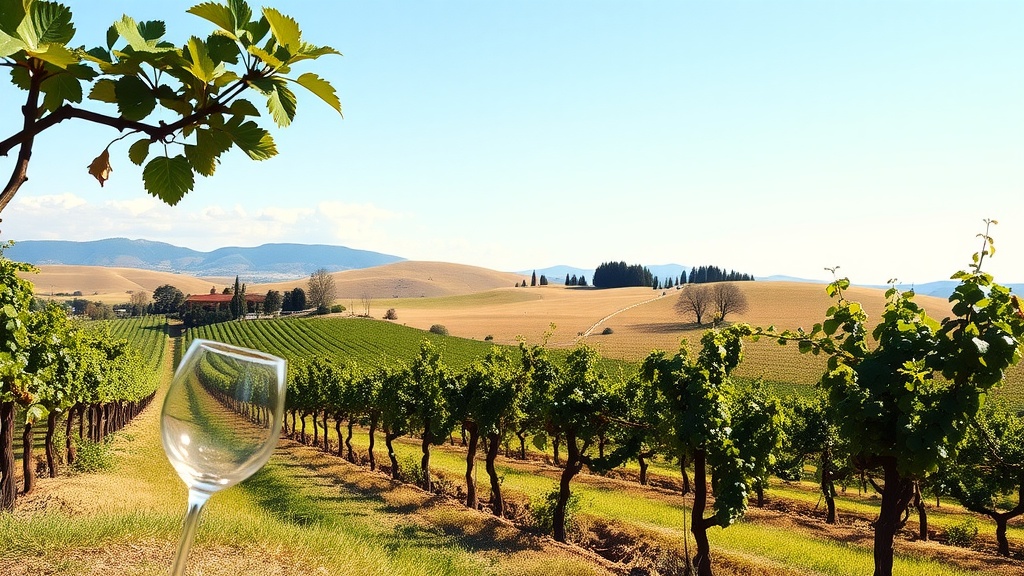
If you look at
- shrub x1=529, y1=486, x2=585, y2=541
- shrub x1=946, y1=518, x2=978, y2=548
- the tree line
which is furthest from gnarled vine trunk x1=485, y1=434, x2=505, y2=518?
the tree line

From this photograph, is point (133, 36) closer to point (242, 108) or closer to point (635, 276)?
point (242, 108)

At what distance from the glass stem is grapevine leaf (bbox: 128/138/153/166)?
0.97 meters

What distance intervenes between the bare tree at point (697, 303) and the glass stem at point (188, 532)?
9450 centimetres

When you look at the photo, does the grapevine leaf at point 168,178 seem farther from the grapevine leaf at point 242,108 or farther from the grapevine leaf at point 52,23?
the grapevine leaf at point 52,23

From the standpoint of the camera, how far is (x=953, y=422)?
203 inches

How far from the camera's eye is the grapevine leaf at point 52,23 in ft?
4.62

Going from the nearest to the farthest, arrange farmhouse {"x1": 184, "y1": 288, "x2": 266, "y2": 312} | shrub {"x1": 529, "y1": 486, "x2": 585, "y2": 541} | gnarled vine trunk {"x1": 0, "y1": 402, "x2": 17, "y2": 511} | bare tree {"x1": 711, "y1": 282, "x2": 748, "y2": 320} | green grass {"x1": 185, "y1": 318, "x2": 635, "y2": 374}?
gnarled vine trunk {"x1": 0, "y1": 402, "x2": 17, "y2": 511} → shrub {"x1": 529, "y1": 486, "x2": 585, "y2": 541} → green grass {"x1": 185, "y1": 318, "x2": 635, "y2": 374} → bare tree {"x1": 711, "y1": 282, "x2": 748, "y2": 320} → farmhouse {"x1": 184, "y1": 288, "x2": 266, "y2": 312}

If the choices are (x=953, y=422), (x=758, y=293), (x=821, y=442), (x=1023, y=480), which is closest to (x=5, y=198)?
(x=953, y=422)

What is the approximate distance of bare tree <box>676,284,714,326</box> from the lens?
94100 mm

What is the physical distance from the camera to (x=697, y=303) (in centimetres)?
9519

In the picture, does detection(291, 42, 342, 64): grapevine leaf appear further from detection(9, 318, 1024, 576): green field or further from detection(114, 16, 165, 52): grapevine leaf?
detection(9, 318, 1024, 576): green field

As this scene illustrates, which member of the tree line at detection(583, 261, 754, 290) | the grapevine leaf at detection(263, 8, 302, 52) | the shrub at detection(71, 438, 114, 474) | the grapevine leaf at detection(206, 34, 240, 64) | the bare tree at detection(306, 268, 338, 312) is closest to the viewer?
the grapevine leaf at detection(263, 8, 302, 52)

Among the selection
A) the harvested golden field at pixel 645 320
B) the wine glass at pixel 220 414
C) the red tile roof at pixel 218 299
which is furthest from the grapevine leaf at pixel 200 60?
the red tile roof at pixel 218 299

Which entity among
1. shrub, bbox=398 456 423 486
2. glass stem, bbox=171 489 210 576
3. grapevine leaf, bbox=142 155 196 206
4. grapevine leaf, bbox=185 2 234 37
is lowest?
shrub, bbox=398 456 423 486
